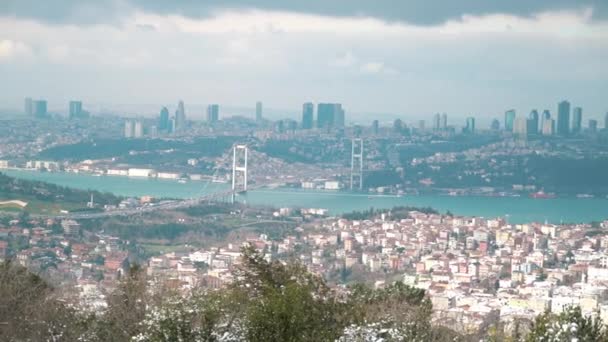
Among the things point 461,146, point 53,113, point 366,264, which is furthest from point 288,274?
point 53,113

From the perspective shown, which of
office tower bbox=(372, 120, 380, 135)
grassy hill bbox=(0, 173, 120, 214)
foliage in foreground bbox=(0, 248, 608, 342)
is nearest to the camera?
foliage in foreground bbox=(0, 248, 608, 342)

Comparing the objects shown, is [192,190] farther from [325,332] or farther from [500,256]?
[325,332]

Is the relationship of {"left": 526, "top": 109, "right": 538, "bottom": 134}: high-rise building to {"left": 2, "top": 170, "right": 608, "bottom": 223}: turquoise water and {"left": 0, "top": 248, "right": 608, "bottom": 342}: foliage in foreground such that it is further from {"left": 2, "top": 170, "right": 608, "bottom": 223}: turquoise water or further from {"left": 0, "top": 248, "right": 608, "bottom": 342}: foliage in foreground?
{"left": 0, "top": 248, "right": 608, "bottom": 342}: foliage in foreground

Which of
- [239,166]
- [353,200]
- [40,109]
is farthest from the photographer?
[40,109]

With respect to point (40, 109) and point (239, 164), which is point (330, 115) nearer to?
point (239, 164)

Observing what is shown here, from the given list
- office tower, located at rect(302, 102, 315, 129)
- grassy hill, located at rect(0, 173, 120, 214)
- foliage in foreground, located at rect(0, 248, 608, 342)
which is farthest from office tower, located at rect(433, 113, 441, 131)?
foliage in foreground, located at rect(0, 248, 608, 342)

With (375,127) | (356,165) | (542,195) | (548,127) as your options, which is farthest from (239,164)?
(548,127)

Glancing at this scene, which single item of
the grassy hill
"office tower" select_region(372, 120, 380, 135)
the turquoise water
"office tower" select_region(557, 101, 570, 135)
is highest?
"office tower" select_region(557, 101, 570, 135)
